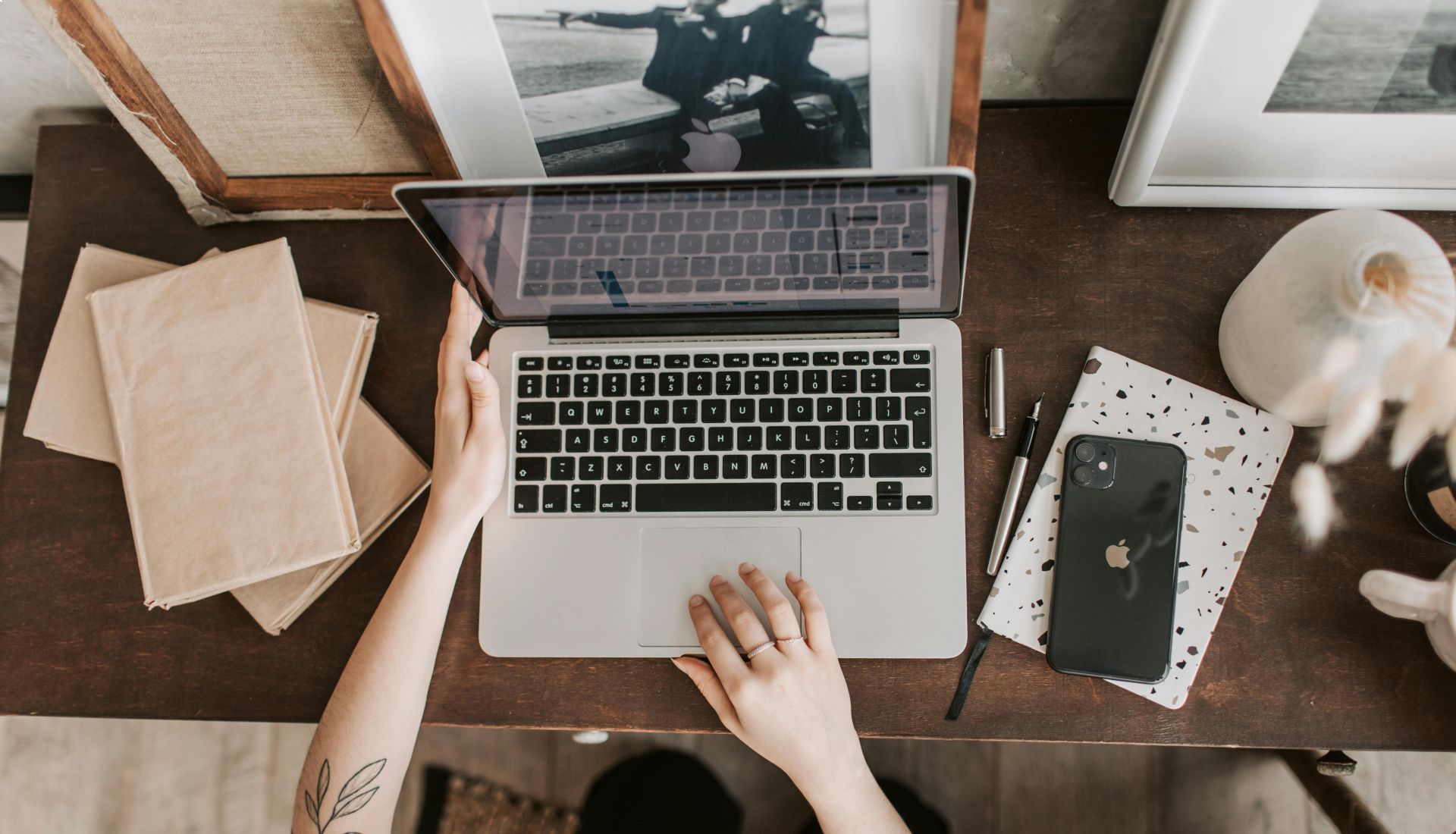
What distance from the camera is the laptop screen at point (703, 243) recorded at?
579 millimetres

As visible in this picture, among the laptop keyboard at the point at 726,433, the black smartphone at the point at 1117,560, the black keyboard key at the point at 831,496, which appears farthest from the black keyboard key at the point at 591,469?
the black smartphone at the point at 1117,560

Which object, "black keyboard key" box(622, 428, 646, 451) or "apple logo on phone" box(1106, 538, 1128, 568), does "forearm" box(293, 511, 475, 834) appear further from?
"apple logo on phone" box(1106, 538, 1128, 568)

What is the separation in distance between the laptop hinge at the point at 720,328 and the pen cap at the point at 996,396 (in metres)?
0.09

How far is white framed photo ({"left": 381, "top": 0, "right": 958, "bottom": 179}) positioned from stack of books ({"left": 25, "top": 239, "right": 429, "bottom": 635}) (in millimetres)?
238

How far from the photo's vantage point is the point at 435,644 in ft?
2.35

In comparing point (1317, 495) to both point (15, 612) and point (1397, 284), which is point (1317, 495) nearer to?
Answer: point (1397, 284)

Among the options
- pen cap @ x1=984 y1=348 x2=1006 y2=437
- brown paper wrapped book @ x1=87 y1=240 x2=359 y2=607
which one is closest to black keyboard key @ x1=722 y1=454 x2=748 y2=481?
pen cap @ x1=984 y1=348 x2=1006 y2=437

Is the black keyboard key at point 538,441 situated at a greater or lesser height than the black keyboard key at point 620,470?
greater

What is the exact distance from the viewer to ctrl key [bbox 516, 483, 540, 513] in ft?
2.43

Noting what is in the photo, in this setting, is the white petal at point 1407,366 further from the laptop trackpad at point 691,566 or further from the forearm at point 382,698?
the forearm at point 382,698

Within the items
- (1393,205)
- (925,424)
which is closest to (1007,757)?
(925,424)

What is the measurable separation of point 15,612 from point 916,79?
98 cm

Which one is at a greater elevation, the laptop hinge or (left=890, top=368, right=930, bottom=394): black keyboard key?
the laptop hinge

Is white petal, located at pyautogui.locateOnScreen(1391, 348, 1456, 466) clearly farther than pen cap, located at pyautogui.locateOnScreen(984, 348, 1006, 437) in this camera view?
No
